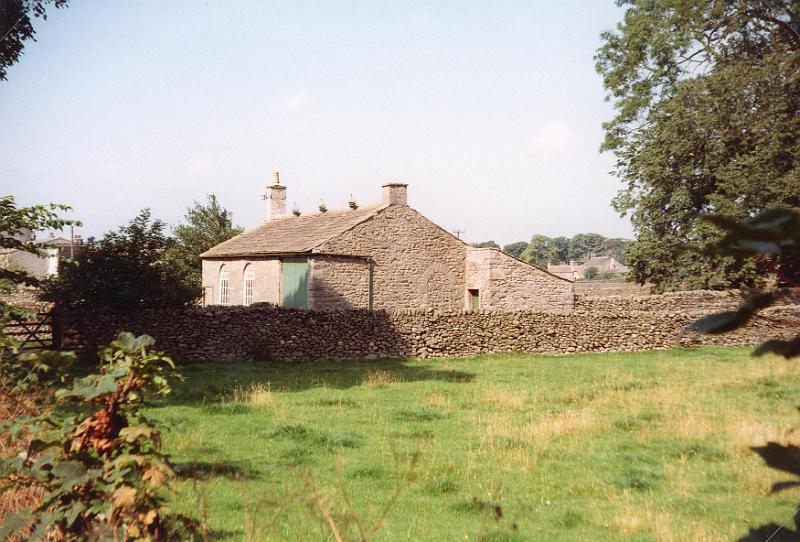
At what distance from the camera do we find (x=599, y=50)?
31.4 meters

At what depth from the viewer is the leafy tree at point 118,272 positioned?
1675 cm

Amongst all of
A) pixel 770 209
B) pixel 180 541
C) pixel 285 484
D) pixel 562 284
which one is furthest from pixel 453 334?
pixel 770 209

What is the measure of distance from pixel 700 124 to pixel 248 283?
904 inches

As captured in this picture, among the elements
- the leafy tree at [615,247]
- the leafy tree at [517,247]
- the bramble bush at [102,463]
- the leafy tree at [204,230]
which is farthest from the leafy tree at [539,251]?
the bramble bush at [102,463]

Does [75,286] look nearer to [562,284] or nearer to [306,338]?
[306,338]

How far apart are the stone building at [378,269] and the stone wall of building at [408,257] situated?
0.15 ft

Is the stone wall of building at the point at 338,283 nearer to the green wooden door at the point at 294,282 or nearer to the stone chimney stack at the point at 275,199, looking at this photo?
the green wooden door at the point at 294,282

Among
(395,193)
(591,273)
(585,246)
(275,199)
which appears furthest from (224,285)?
(585,246)

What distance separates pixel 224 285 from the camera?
101 feet

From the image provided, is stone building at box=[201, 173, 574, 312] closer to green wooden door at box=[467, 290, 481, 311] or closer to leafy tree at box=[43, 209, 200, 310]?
green wooden door at box=[467, 290, 481, 311]

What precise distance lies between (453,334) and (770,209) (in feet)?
69.8

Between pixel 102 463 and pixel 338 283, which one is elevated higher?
pixel 338 283

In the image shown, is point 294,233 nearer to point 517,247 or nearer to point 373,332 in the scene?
point 373,332

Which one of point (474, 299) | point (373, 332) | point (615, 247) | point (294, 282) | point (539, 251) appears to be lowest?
point (373, 332)
